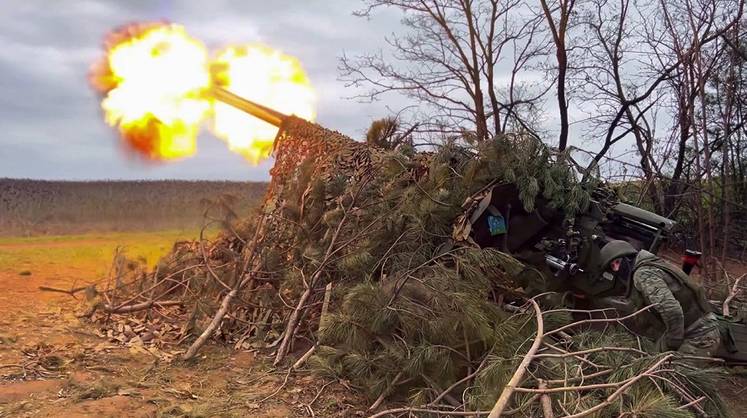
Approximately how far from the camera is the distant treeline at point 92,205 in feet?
75.5

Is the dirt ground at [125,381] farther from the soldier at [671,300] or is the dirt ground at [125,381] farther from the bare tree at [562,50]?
the bare tree at [562,50]

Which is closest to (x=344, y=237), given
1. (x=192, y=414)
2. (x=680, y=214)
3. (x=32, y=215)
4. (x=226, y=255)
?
(x=226, y=255)

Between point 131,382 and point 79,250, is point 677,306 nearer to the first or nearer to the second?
point 131,382

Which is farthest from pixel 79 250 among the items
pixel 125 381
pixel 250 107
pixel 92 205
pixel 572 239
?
pixel 572 239

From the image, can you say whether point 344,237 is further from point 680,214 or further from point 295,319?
point 680,214

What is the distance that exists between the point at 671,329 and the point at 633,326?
384mm

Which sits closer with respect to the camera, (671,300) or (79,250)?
(671,300)

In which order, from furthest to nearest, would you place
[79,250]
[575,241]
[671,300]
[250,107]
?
[79,250] < [250,107] < [575,241] < [671,300]

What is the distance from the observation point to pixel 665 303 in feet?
17.7

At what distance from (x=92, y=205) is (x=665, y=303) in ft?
80.0

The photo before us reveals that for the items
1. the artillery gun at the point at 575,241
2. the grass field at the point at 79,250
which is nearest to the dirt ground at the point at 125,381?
the grass field at the point at 79,250

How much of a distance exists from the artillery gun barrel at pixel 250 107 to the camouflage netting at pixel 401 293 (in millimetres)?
362

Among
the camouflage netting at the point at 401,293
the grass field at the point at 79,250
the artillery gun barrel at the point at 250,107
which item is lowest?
the grass field at the point at 79,250

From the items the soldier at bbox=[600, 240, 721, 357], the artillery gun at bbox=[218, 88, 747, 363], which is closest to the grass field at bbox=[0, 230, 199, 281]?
the artillery gun at bbox=[218, 88, 747, 363]
